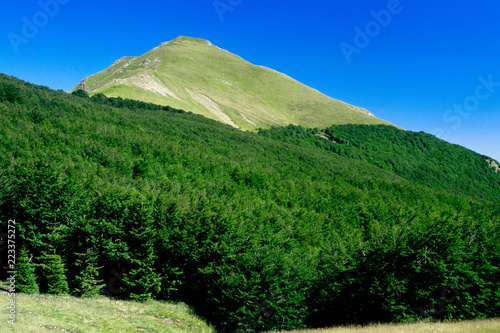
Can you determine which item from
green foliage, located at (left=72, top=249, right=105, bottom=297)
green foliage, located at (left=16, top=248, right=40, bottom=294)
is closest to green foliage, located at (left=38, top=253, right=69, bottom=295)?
green foliage, located at (left=16, top=248, right=40, bottom=294)

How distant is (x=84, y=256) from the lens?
110 ft

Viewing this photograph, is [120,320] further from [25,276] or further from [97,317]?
[25,276]

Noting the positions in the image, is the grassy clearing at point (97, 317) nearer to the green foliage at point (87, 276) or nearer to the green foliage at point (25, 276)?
the green foliage at point (87, 276)

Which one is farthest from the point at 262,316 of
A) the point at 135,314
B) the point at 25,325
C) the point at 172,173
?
A: the point at 172,173

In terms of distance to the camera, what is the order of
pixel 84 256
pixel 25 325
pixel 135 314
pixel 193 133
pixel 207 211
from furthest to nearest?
pixel 193 133 → pixel 207 211 → pixel 84 256 → pixel 135 314 → pixel 25 325

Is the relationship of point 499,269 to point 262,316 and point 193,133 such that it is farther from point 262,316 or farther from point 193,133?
point 193,133

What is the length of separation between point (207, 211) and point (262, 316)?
52.1 ft

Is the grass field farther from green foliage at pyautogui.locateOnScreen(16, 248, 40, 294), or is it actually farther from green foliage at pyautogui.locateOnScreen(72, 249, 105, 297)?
green foliage at pyautogui.locateOnScreen(16, 248, 40, 294)

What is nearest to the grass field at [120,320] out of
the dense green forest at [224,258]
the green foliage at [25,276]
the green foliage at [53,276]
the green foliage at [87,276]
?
the dense green forest at [224,258]

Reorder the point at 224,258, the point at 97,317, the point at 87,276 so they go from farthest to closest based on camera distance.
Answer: the point at 224,258
the point at 87,276
the point at 97,317

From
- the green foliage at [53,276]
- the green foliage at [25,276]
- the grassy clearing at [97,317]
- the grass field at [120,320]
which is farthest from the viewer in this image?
the green foliage at [53,276]

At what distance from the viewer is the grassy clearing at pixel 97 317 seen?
1681 cm

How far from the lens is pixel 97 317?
21.5 meters

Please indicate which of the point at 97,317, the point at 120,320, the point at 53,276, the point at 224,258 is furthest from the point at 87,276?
the point at 224,258
